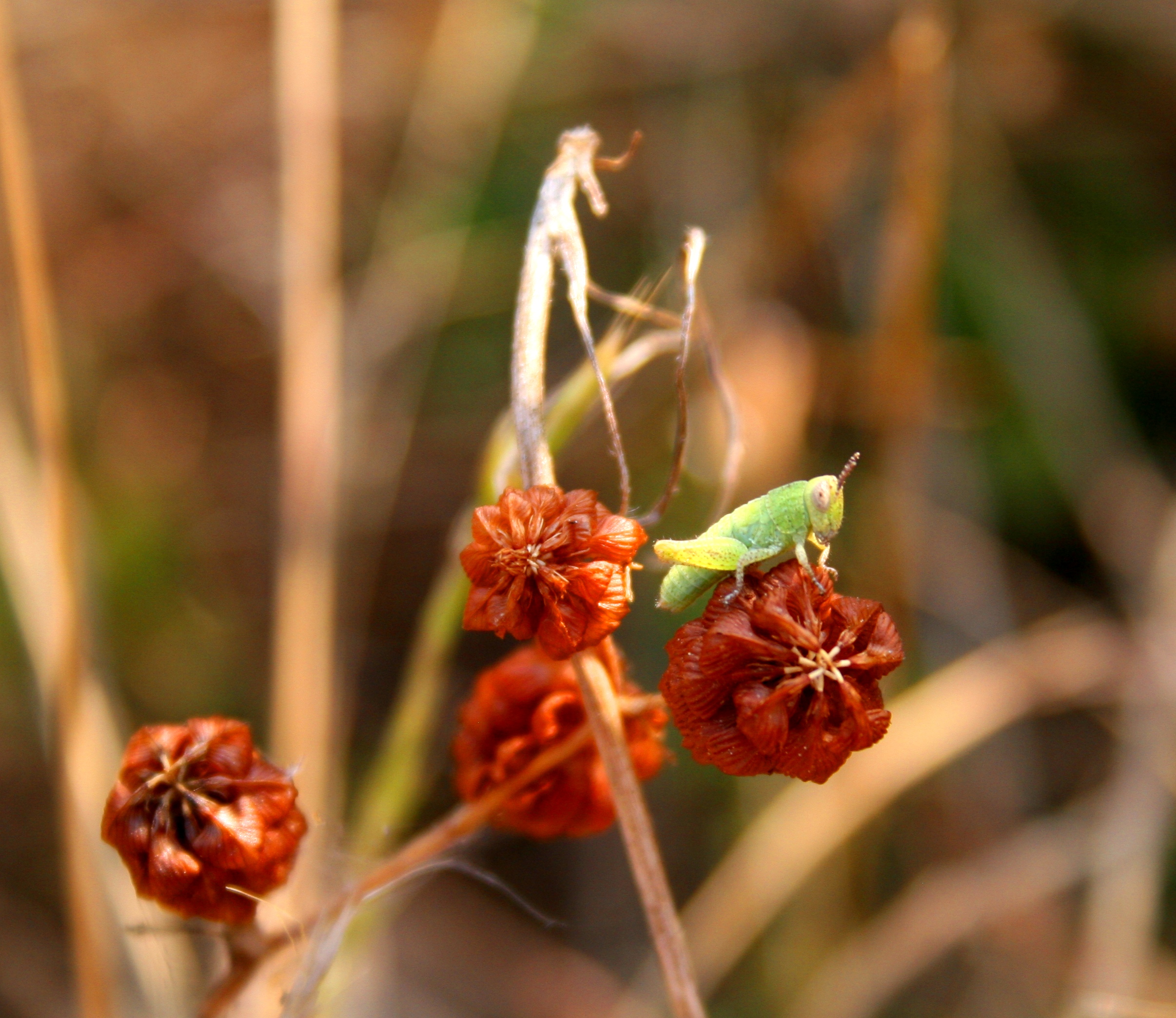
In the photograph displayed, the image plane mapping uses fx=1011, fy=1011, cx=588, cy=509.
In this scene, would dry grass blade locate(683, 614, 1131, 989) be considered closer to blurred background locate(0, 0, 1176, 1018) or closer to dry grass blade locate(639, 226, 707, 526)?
blurred background locate(0, 0, 1176, 1018)

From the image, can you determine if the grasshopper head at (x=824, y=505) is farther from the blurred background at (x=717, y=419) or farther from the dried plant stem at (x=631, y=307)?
the blurred background at (x=717, y=419)

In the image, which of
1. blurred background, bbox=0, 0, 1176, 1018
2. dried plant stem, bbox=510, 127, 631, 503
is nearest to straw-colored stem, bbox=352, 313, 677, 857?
dried plant stem, bbox=510, 127, 631, 503

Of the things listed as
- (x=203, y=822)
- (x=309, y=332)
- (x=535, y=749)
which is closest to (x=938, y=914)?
(x=535, y=749)

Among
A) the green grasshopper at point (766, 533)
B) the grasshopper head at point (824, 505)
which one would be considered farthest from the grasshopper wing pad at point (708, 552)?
the grasshopper head at point (824, 505)

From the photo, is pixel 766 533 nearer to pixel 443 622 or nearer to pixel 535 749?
pixel 535 749

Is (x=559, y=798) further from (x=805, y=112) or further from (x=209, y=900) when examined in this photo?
(x=805, y=112)

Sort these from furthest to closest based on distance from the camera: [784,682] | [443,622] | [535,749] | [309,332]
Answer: [309,332] < [443,622] < [535,749] < [784,682]

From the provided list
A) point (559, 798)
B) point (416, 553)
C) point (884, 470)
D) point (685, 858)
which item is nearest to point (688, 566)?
point (559, 798)
